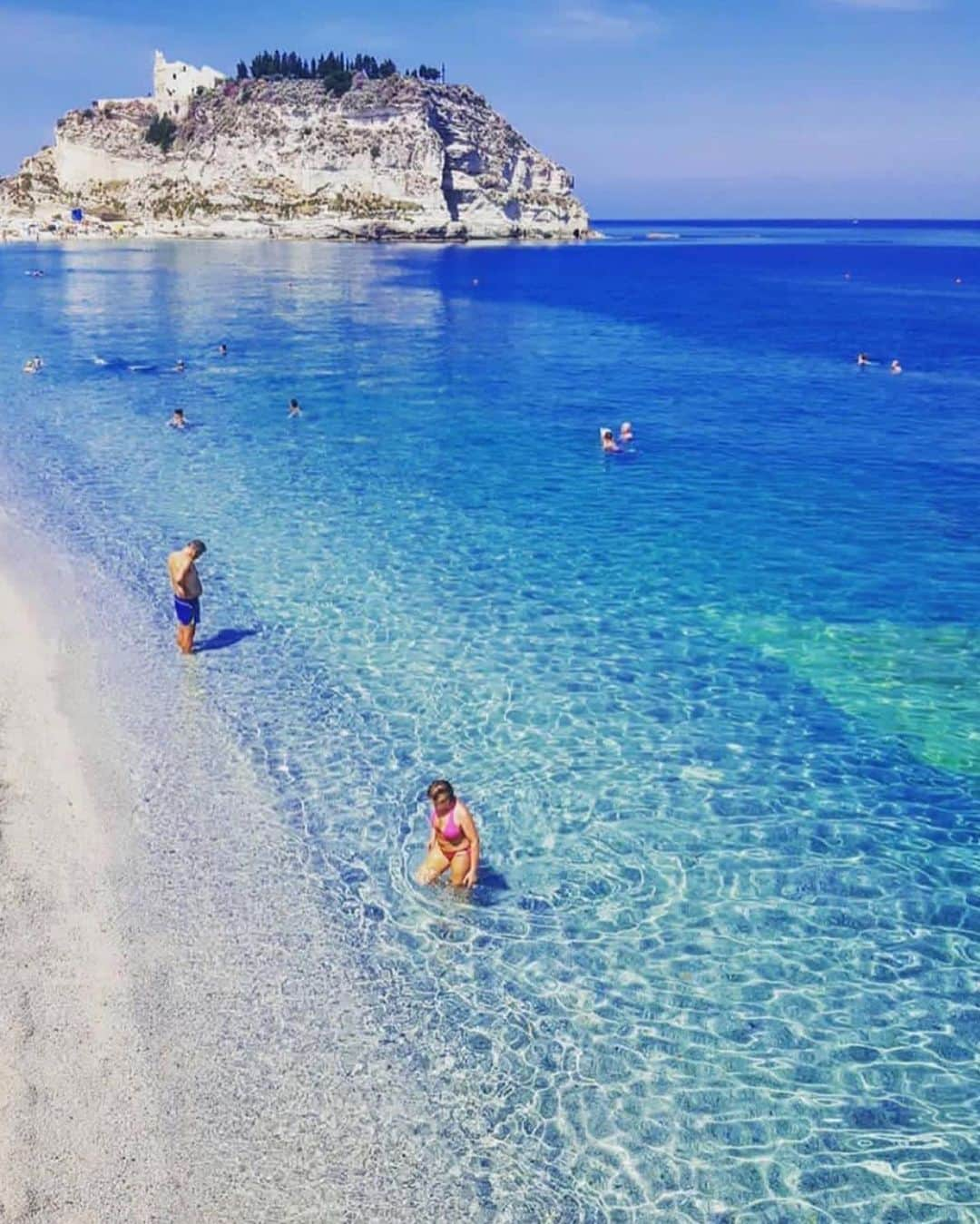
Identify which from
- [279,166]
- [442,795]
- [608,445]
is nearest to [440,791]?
[442,795]

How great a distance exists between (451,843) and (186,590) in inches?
292

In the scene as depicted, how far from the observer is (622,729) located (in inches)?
560

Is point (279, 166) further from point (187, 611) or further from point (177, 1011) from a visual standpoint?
point (177, 1011)

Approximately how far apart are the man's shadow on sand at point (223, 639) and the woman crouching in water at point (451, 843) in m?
7.34

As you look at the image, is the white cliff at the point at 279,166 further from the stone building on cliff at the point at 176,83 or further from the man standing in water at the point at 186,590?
the man standing in water at the point at 186,590

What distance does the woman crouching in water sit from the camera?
10.3m

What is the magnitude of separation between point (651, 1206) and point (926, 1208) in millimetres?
2085

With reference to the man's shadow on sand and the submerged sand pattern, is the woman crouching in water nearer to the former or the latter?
the submerged sand pattern

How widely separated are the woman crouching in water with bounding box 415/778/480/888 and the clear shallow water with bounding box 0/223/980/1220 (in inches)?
12.0

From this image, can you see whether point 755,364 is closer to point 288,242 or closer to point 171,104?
point 288,242

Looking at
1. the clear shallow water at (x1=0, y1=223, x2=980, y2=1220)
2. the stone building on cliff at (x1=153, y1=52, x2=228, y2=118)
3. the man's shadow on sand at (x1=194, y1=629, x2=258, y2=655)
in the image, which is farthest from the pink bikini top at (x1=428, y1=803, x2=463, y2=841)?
the stone building on cliff at (x1=153, y1=52, x2=228, y2=118)

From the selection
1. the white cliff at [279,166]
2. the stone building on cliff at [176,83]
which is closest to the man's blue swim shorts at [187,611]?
the white cliff at [279,166]

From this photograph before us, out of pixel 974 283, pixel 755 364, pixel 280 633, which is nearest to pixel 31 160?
pixel 974 283

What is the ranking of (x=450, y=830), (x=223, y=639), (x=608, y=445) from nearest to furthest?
(x=450, y=830)
(x=223, y=639)
(x=608, y=445)
